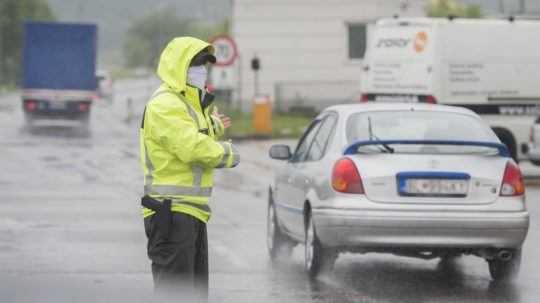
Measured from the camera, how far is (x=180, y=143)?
24.1 ft

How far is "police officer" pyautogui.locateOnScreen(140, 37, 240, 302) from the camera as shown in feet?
24.4

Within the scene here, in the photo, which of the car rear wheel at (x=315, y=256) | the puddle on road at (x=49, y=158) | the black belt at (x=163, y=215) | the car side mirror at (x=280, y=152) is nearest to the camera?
the black belt at (x=163, y=215)

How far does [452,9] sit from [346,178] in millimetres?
103129

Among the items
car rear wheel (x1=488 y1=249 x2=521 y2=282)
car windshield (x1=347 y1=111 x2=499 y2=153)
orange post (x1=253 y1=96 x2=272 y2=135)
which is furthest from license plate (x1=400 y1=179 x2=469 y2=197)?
orange post (x1=253 y1=96 x2=272 y2=135)

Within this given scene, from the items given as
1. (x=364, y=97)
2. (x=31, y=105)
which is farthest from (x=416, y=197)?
(x=31, y=105)

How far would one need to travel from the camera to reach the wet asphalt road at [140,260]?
1021cm

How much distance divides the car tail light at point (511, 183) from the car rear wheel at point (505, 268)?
454 mm

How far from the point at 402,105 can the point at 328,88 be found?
3407 centimetres

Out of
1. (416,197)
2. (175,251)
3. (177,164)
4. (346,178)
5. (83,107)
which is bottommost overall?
(83,107)

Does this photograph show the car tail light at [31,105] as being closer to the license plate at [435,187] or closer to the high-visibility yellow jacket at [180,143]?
the license plate at [435,187]

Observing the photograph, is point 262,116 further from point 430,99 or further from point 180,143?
point 180,143

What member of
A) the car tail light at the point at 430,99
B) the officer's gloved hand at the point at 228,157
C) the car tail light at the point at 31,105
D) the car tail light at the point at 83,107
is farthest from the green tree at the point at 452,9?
the officer's gloved hand at the point at 228,157

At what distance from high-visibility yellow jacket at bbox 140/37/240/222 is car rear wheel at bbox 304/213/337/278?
3646 millimetres

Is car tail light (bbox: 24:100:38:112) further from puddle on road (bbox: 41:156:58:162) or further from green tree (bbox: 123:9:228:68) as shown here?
green tree (bbox: 123:9:228:68)
